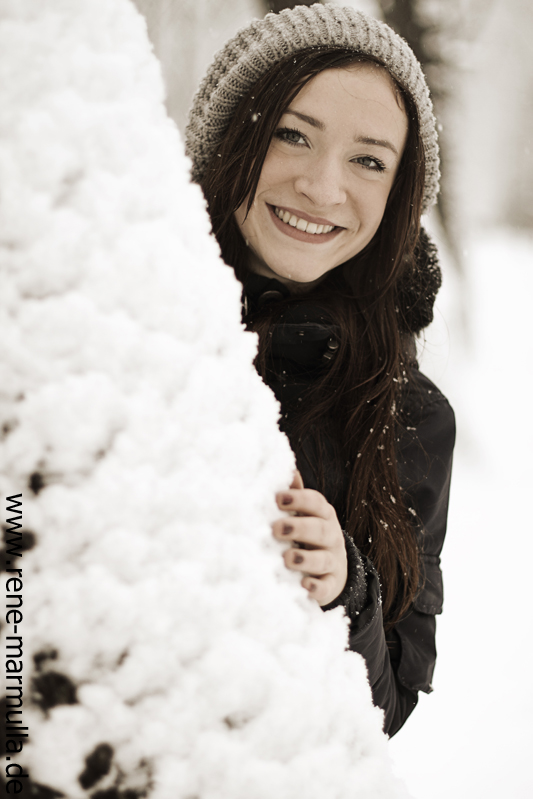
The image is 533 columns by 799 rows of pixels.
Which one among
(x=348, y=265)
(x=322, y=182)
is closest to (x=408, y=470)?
(x=348, y=265)

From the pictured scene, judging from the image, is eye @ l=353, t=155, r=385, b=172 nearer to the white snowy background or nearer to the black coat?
the black coat

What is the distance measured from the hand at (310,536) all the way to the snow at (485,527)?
144 cm

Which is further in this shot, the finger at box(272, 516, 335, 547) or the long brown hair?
the long brown hair

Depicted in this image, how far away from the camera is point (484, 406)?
2.28m

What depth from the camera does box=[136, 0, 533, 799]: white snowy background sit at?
161 centimetres

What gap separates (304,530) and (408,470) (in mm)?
873

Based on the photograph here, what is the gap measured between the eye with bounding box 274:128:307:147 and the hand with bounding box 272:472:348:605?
744 mm

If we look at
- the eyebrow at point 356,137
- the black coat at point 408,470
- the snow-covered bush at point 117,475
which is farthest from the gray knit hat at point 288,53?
the snow-covered bush at point 117,475

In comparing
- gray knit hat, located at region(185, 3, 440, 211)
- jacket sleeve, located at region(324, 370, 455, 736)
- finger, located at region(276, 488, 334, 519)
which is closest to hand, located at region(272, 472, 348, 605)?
finger, located at region(276, 488, 334, 519)

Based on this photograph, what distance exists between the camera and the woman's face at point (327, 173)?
0.93 m

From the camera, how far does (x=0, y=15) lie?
0.26m

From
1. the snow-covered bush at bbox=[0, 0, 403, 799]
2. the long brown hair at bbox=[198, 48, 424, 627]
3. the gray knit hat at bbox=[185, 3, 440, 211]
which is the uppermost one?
the gray knit hat at bbox=[185, 3, 440, 211]

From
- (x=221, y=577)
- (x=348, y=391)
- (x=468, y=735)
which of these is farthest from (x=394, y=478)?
(x=468, y=735)

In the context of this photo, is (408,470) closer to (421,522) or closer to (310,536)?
(421,522)
